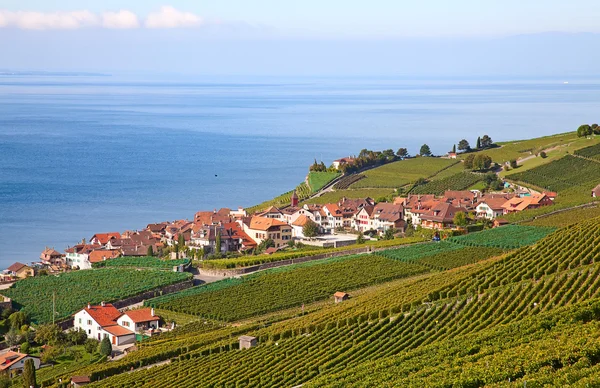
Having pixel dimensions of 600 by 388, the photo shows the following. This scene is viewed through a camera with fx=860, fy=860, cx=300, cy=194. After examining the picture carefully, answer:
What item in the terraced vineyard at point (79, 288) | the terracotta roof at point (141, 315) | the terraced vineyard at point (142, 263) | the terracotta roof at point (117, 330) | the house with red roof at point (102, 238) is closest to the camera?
the terracotta roof at point (117, 330)

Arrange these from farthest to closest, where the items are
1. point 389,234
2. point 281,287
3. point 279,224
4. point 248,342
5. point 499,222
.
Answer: point 279,224 → point 389,234 → point 499,222 → point 281,287 → point 248,342

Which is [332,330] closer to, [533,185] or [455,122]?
Answer: [533,185]

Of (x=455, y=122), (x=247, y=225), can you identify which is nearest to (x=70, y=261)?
(x=247, y=225)

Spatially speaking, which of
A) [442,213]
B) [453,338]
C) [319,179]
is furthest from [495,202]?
[453,338]

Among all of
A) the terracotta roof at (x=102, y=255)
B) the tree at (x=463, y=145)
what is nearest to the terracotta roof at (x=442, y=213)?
the terracotta roof at (x=102, y=255)

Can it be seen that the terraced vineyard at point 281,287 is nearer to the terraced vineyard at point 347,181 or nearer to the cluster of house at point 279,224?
the cluster of house at point 279,224

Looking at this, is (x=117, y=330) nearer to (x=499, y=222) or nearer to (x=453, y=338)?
(x=453, y=338)
